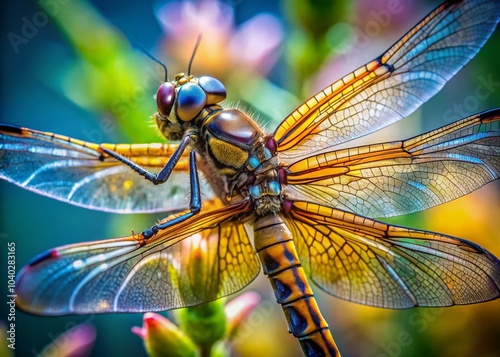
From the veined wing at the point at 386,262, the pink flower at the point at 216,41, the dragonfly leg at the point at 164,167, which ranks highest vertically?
the pink flower at the point at 216,41

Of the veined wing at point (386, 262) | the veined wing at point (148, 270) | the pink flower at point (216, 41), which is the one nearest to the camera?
the veined wing at point (148, 270)

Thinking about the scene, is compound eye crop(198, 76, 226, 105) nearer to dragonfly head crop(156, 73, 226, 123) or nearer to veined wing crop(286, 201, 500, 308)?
dragonfly head crop(156, 73, 226, 123)

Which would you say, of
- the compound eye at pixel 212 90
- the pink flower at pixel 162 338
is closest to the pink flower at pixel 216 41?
the compound eye at pixel 212 90

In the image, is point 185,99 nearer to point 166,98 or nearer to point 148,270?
point 166,98

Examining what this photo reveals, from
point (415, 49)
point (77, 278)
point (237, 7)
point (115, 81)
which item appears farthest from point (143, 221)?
point (237, 7)

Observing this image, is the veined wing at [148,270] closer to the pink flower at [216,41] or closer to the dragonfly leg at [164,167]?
the dragonfly leg at [164,167]
